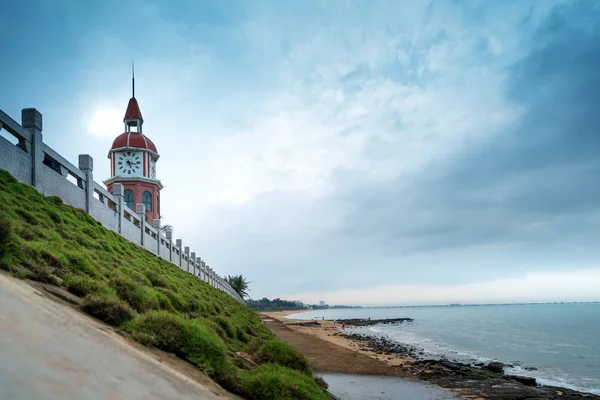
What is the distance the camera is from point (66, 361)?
4.31 meters

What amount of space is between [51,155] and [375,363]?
1849cm

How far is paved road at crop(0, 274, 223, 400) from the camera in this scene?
373cm

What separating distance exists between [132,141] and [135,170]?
124 inches

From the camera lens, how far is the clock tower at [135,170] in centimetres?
4522

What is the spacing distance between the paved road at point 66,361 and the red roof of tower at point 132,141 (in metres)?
42.7

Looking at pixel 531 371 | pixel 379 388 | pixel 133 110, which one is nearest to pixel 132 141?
pixel 133 110

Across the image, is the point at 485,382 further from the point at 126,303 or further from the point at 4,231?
the point at 4,231

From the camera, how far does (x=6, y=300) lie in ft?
16.0

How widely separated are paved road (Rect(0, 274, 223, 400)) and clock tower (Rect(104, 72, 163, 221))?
41.4m

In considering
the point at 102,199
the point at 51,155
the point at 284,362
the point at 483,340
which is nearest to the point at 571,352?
the point at 483,340

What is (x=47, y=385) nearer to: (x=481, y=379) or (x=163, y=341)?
(x=163, y=341)

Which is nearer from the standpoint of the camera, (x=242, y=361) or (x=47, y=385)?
(x=47, y=385)

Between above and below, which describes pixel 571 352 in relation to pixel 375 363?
below

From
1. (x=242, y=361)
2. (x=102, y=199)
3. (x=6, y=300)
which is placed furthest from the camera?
(x=102, y=199)
